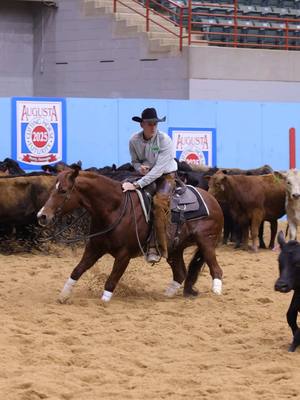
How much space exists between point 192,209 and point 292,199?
487 centimetres

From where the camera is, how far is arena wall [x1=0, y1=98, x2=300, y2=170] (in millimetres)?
16109

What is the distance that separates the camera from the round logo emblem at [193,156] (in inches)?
666

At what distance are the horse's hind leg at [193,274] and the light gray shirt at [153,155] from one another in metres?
1.04

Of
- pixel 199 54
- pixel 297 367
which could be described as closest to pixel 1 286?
pixel 297 367

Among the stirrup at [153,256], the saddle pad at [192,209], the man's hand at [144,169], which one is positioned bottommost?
the stirrup at [153,256]

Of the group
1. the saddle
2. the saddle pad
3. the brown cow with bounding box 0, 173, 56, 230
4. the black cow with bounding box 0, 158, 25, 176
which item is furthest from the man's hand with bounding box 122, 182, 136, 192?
the black cow with bounding box 0, 158, 25, 176

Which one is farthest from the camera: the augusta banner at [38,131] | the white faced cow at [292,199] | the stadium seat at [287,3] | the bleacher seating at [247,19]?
the stadium seat at [287,3]

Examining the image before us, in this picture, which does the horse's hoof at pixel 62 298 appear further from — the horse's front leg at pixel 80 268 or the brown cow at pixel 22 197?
the brown cow at pixel 22 197

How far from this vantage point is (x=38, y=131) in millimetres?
15633

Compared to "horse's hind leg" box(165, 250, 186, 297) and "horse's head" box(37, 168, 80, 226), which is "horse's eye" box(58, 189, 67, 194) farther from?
"horse's hind leg" box(165, 250, 186, 297)

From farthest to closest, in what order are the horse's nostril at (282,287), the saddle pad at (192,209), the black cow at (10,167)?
the black cow at (10,167)
the saddle pad at (192,209)
the horse's nostril at (282,287)

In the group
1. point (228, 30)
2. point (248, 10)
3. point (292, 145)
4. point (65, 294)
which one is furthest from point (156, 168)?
point (248, 10)

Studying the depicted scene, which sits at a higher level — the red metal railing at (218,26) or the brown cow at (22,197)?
the red metal railing at (218,26)

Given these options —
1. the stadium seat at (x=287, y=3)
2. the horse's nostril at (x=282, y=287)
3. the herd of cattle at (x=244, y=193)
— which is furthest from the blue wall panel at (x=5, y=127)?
the stadium seat at (x=287, y=3)
